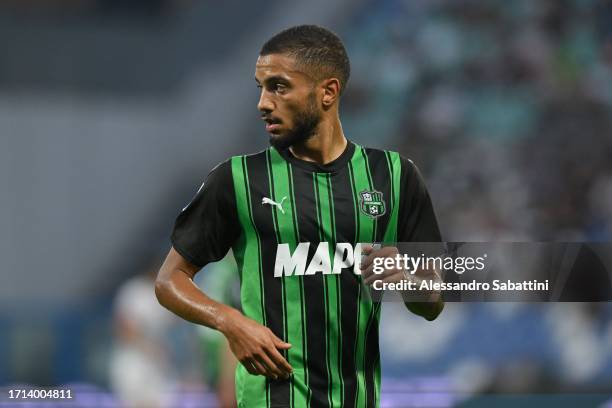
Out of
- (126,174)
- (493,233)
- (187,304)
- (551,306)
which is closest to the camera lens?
(187,304)

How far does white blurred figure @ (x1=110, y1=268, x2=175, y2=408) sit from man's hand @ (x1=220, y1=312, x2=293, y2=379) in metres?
5.22

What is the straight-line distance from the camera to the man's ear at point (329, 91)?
3.24 meters

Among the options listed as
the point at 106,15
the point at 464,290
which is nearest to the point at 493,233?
the point at 106,15

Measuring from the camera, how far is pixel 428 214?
3336mm

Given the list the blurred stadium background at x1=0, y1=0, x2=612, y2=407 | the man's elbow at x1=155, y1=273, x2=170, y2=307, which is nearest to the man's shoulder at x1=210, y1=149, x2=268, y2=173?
the man's elbow at x1=155, y1=273, x2=170, y2=307

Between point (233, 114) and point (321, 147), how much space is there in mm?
8363

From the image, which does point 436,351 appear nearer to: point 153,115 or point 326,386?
point 153,115

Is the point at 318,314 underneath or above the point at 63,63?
underneath

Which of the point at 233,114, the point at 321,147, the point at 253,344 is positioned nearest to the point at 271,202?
the point at 321,147

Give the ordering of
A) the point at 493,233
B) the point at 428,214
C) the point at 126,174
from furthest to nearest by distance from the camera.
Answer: the point at 126,174 < the point at 493,233 < the point at 428,214

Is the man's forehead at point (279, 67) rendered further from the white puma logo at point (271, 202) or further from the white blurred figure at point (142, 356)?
the white blurred figure at point (142, 356)

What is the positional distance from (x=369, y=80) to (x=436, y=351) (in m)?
3.45

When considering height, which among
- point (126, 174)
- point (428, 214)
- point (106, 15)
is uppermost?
point (106, 15)

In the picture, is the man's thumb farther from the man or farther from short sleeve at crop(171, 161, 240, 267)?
short sleeve at crop(171, 161, 240, 267)
